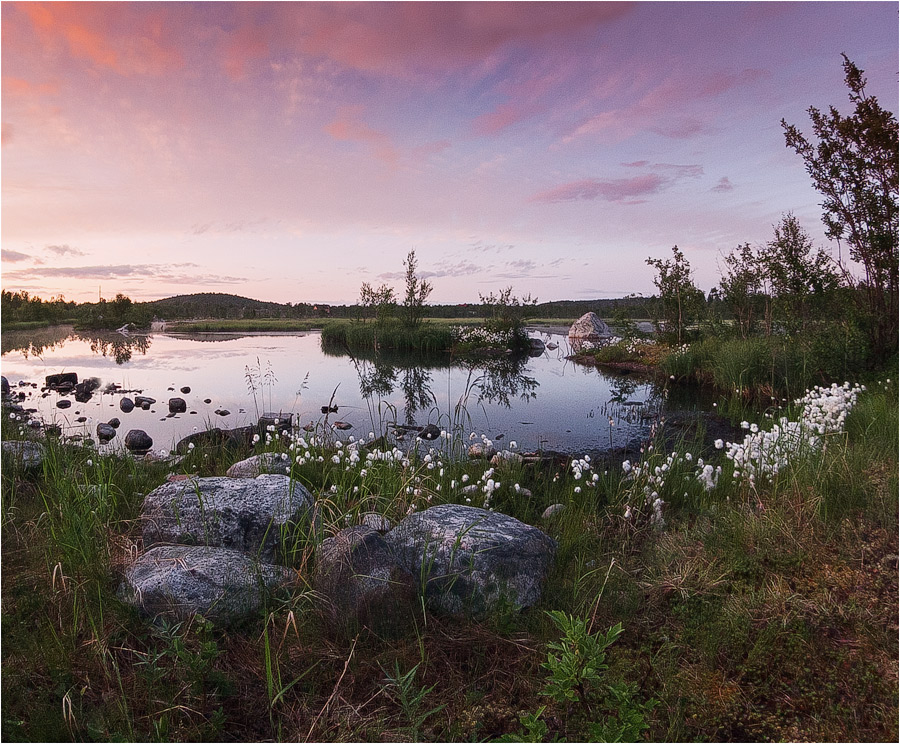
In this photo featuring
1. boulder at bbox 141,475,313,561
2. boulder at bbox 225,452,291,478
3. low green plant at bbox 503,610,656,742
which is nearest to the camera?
low green plant at bbox 503,610,656,742

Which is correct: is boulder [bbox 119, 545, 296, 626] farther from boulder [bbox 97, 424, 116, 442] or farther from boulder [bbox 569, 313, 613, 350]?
boulder [bbox 569, 313, 613, 350]

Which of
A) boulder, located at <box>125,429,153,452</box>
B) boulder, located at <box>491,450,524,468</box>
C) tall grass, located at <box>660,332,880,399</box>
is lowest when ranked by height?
boulder, located at <box>125,429,153,452</box>

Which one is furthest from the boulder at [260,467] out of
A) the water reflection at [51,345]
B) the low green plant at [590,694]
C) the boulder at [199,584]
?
the water reflection at [51,345]

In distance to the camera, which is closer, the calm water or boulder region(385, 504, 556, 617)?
boulder region(385, 504, 556, 617)

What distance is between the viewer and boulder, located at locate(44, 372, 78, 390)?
15955mm

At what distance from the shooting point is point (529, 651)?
2854 millimetres

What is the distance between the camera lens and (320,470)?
235 inches

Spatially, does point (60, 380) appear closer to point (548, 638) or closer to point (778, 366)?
point (548, 638)

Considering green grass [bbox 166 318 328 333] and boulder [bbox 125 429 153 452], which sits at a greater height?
green grass [bbox 166 318 328 333]

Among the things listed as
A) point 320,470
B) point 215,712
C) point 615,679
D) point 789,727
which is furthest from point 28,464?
point 789,727

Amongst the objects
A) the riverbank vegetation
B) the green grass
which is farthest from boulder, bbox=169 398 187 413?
the green grass

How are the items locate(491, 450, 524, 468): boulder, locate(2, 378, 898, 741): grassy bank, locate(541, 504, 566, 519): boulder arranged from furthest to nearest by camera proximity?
locate(491, 450, 524, 468): boulder
locate(541, 504, 566, 519): boulder
locate(2, 378, 898, 741): grassy bank

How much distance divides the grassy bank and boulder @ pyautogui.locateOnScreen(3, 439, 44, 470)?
1079mm

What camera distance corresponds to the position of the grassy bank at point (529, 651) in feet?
7.72
